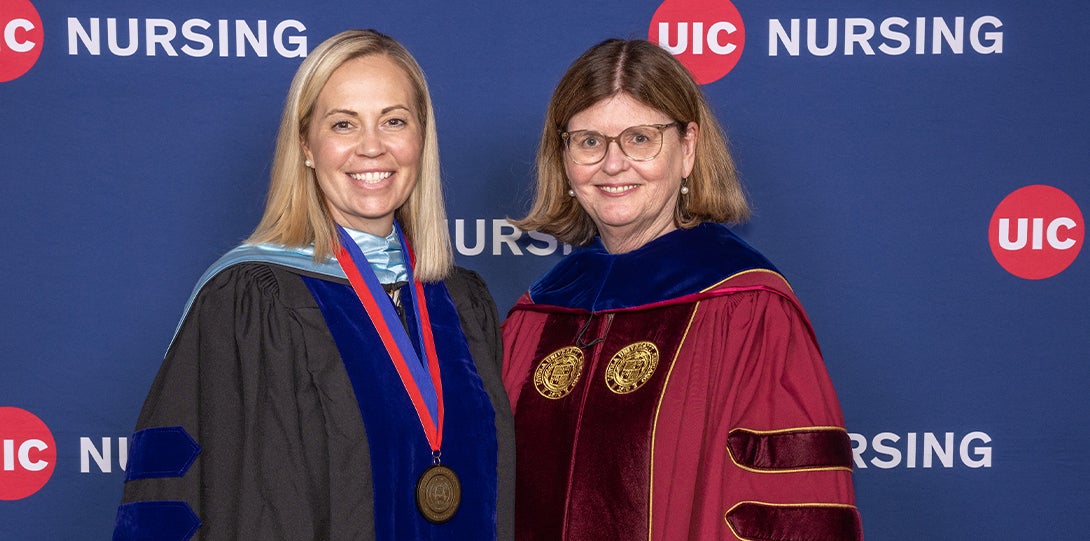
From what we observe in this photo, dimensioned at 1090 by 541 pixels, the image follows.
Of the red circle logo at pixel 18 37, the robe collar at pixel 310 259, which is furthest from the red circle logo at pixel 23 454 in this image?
the robe collar at pixel 310 259

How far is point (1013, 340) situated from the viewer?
3.26 m

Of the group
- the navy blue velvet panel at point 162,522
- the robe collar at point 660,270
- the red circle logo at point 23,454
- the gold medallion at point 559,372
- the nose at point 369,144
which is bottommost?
the red circle logo at point 23,454

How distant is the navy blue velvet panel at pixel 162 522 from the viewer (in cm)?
197

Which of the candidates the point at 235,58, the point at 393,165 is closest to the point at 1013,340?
the point at 393,165

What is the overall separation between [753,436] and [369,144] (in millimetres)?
1004

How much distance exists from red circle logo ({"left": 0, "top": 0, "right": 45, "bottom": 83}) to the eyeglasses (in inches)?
68.9

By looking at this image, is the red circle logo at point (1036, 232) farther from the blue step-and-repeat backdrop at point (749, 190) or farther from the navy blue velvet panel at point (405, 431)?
the navy blue velvet panel at point (405, 431)

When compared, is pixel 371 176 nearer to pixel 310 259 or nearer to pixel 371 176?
pixel 371 176

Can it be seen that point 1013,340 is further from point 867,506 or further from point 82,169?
point 82,169

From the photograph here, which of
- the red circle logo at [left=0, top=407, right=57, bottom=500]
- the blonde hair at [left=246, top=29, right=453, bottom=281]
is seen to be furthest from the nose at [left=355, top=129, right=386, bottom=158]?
the red circle logo at [left=0, top=407, right=57, bottom=500]

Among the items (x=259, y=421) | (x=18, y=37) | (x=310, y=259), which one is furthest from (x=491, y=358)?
(x=18, y=37)

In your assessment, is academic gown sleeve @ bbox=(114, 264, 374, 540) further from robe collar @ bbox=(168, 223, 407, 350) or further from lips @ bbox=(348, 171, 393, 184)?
lips @ bbox=(348, 171, 393, 184)

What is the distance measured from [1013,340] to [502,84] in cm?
178

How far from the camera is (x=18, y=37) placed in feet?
10.0
